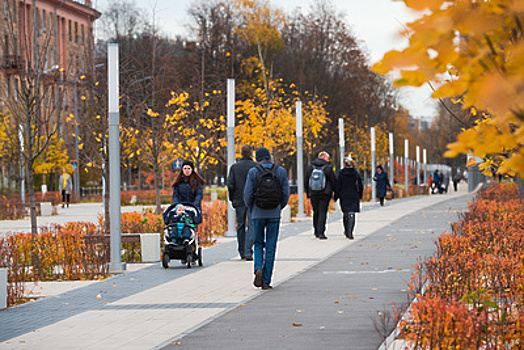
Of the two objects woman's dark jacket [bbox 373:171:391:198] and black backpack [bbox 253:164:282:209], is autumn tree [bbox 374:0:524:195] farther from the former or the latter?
woman's dark jacket [bbox 373:171:391:198]

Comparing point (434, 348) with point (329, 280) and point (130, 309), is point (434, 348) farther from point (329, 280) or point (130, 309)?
point (329, 280)

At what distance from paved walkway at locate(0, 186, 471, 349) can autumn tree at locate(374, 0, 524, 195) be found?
300cm

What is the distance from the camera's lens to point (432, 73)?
3812 millimetres

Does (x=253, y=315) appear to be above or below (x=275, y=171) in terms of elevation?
below

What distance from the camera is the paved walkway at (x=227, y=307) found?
8.75m

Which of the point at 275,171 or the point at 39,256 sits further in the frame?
the point at 39,256

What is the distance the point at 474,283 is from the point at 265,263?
388 cm

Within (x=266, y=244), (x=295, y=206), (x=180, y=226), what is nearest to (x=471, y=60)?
(x=266, y=244)

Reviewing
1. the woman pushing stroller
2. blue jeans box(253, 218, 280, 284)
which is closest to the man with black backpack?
blue jeans box(253, 218, 280, 284)

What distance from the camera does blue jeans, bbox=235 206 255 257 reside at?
16.5m

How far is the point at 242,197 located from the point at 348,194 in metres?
5.50

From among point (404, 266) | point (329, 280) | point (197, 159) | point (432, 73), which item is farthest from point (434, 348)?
point (197, 159)

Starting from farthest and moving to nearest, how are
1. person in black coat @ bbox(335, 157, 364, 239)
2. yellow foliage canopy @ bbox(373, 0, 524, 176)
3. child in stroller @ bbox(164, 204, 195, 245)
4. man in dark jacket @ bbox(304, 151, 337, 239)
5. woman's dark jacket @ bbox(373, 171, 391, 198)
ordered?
woman's dark jacket @ bbox(373, 171, 391, 198)
person in black coat @ bbox(335, 157, 364, 239)
man in dark jacket @ bbox(304, 151, 337, 239)
child in stroller @ bbox(164, 204, 195, 245)
yellow foliage canopy @ bbox(373, 0, 524, 176)

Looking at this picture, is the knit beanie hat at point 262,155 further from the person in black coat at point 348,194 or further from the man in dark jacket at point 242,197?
the person in black coat at point 348,194
